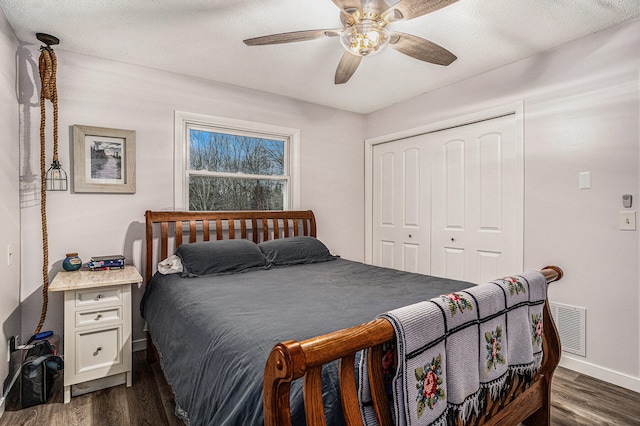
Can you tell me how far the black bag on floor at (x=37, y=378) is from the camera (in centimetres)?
204

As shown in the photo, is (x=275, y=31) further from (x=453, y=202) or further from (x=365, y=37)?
(x=453, y=202)

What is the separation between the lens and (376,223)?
4301 millimetres

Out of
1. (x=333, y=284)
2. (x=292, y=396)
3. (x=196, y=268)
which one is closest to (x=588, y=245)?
(x=333, y=284)

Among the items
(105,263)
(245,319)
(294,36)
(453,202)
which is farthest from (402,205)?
(105,263)

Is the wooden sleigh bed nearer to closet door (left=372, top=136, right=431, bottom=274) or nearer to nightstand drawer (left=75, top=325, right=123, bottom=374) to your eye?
nightstand drawer (left=75, top=325, right=123, bottom=374)

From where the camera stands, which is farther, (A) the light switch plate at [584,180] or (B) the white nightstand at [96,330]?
(A) the light switch plate at [584,180]

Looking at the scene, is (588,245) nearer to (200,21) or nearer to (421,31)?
(421,31)

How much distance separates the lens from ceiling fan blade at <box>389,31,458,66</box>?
1968 mm

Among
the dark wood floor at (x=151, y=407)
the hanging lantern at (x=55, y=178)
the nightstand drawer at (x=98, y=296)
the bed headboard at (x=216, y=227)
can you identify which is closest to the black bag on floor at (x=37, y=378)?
the dark wood floor at (x=151, y=407)

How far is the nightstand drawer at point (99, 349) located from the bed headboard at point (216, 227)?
67 cm

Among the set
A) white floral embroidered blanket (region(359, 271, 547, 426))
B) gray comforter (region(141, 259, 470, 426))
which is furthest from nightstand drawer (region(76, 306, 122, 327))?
white floral embroidered blanket (region(359, 271, 547, 426))

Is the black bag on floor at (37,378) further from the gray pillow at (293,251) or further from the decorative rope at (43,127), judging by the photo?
the gray pillow at (293,251)

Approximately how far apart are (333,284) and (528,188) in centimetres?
187

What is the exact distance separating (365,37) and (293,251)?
179cm
